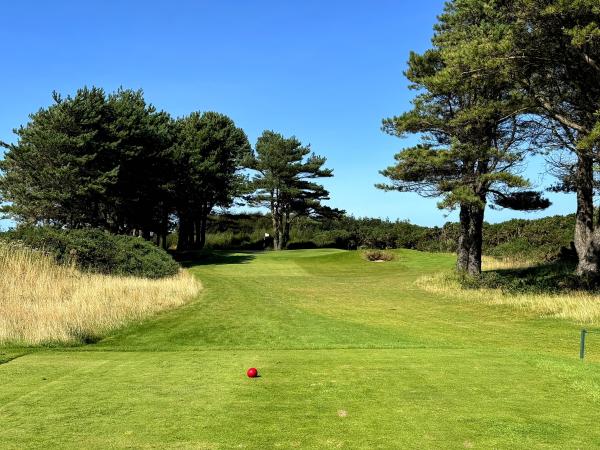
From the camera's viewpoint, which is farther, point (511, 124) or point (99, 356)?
point (511, 124)

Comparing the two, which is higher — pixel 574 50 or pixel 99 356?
pixel 574 50

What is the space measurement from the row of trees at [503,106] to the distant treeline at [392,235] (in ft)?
26.1

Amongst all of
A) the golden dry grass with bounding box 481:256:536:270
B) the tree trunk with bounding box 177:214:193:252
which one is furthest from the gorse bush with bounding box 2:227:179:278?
the tree trunk with bounding box 177:214:193:252

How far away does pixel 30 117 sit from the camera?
34812 millimetres

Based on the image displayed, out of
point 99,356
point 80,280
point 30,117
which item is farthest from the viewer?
point 30,117

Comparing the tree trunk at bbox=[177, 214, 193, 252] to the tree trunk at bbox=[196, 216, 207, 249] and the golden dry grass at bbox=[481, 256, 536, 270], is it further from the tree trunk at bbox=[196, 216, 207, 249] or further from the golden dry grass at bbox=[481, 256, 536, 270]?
the golden dry grass at bbox=[481, 256, 536, 270]

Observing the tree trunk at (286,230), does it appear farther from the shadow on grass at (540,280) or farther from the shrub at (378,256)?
the shadow on grass at (540,280)

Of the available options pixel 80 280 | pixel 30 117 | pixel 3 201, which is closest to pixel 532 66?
pixel 80 280

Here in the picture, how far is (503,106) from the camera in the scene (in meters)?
17.9

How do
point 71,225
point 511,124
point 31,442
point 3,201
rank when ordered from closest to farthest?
point 31,442
point 511,124
point 71,225
point 3,201

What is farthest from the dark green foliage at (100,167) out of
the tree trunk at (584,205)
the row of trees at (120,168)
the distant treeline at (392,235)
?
the tree trunk at (584,205)

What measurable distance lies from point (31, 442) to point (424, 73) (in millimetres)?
21613

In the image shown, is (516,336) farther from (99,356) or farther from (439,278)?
(439,278)

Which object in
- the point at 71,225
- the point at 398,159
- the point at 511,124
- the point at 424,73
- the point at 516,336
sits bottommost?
the point at 516,336
